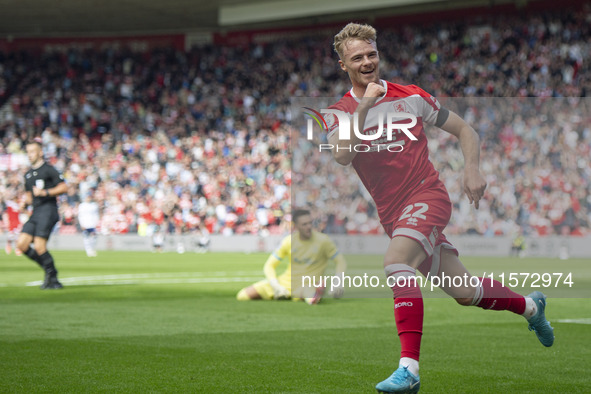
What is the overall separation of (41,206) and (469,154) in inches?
385

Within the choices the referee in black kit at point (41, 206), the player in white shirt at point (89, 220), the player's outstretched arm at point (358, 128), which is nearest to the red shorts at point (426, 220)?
the player's outstretched arm at point (358, 128)

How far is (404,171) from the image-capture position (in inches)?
214

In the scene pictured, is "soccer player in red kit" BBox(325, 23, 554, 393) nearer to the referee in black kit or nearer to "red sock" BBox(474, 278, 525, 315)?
"red sock" BBox(474, 278, 525, 315)

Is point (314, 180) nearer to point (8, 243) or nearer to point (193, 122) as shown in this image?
point (8, 243)

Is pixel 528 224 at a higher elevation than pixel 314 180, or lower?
lower

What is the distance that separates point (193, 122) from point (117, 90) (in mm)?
5153

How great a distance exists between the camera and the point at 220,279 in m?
16.8

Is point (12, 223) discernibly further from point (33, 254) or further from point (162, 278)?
point (33, 254)

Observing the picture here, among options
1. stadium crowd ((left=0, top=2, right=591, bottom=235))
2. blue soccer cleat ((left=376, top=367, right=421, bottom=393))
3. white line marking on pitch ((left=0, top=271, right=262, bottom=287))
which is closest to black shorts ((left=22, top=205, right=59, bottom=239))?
white line marking on pitch ((left=0, top=271, right=262, bottom=287))

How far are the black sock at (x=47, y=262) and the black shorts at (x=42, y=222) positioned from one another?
1.00 feet

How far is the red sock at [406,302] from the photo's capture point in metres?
5.06

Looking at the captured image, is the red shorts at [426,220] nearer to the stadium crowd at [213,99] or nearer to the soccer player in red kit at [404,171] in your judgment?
the soccer player in red kit at [404,171]

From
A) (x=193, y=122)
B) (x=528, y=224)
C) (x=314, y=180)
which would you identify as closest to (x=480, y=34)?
(x=193, y=122)

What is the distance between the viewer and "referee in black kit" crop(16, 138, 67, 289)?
13500mm
